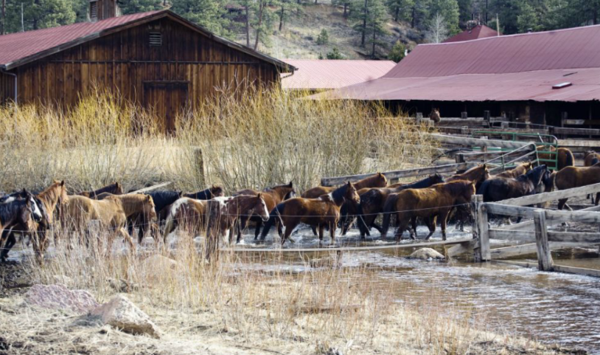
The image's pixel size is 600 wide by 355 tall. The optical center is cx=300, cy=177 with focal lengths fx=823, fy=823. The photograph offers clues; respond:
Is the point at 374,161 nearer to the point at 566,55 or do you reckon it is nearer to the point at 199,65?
the point at 199,65

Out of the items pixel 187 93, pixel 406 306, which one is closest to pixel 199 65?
pixel 187 93

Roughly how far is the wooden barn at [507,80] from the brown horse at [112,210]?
16.3 metres

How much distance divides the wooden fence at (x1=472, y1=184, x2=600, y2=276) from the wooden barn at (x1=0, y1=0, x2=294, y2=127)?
15.7 metres

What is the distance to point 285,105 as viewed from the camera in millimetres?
20016

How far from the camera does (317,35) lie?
92.2 metres

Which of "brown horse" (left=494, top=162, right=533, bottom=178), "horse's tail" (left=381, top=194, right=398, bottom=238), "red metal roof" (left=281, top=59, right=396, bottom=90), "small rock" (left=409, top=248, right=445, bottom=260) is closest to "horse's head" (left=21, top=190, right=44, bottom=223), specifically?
"small rock" (left=409, top=248, right=445, bottom=260)

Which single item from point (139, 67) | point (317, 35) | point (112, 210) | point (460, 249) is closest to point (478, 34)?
point (317, 35)

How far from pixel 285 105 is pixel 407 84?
83.3 feet

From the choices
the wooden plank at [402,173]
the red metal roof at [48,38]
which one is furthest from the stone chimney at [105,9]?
the wooden plank at [402,173]

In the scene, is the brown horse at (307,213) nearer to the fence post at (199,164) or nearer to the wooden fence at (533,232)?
the wooden fence at (533,232)

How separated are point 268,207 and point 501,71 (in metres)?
27.1

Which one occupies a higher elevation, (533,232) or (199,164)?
(199,164)

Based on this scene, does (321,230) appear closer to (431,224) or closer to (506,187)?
(431,224)

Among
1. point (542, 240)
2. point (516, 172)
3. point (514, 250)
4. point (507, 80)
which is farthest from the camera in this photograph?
point (507, 80)
